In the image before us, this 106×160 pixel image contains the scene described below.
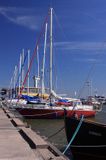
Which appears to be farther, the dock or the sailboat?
the sailboat

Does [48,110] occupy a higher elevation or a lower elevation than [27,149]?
higher

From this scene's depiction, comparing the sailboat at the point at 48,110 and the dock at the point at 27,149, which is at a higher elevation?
the sailboat at the point at 48,110

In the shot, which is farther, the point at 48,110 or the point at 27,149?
the point at 48,110

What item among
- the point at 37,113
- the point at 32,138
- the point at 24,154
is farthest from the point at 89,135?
the point at 37,113

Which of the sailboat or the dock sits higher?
the sailboat

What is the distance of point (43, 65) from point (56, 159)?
39.5 m

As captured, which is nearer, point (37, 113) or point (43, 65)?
point (37, 113)

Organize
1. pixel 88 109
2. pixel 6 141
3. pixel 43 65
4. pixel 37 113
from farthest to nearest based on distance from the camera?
1. pixel 43 65
2. pixel 88 109
3. pixel 37 113
4. pixel 6 141

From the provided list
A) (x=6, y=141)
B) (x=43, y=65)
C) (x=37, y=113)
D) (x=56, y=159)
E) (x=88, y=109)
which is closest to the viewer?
(x=56, y=159)

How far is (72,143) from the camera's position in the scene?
14383 millimetres

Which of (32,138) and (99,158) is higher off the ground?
(32,138)

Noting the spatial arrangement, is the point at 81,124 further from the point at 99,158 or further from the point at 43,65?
the point at 43,65

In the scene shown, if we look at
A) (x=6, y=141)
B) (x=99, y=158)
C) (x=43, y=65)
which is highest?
(x=43, y=65)

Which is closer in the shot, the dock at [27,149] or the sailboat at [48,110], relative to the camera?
the dock at [27,149]
